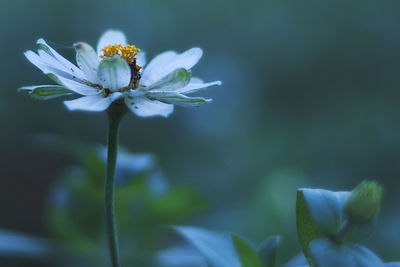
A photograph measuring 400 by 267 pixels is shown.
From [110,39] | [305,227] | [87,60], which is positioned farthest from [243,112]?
[305,227]

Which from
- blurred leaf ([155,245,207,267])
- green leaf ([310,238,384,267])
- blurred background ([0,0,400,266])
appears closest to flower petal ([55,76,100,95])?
green leaf ([310,238,384,267])

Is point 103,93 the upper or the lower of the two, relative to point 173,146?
lower

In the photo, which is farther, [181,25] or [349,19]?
[349,19]

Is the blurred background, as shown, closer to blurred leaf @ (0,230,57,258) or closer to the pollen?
blurred leaf @ (0,230,57,258)

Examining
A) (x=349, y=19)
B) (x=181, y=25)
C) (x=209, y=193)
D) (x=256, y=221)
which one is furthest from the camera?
(x=349, y=19)

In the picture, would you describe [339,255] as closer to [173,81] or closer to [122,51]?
[173,81]

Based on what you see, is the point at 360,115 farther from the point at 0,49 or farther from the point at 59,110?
the point at 0,49

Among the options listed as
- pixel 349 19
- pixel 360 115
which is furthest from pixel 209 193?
pixel 349 19
